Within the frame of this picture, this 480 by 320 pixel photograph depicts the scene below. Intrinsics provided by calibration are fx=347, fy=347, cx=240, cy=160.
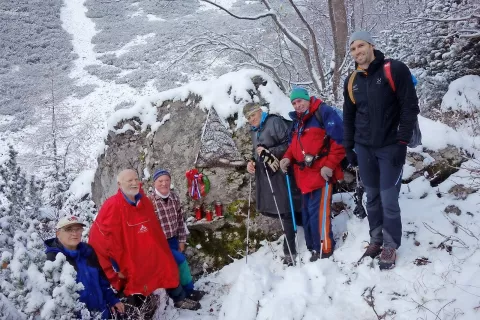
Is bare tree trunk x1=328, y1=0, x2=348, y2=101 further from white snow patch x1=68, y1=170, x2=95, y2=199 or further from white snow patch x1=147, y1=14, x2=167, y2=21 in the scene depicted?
white snow patch x1=147, y1=14, x2=167, y2=21

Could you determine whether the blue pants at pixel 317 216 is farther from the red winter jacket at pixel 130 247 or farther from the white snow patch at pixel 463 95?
the white snow patch at pixel 463 95

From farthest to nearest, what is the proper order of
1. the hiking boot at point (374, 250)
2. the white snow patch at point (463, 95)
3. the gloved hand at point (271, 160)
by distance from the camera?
1. the white snow patch at point (463, 95)
2. the gloved hand at point (271, 160)
3. the hiking boot at point (374, 250)

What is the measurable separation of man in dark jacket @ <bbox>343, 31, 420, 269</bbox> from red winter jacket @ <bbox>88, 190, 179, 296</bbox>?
2228mm

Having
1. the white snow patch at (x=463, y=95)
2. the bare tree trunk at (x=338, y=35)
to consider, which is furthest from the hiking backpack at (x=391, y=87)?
the bare tree trunk at (x=338, y=35)

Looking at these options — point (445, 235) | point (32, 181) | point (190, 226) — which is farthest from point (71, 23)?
point (445, 235)

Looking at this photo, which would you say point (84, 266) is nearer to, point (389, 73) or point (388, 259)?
point (388, 259)

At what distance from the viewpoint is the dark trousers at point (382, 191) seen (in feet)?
10.2

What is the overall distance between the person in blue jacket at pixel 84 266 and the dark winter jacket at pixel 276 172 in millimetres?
1954

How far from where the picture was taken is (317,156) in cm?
379

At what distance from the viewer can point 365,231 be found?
13.1 ft

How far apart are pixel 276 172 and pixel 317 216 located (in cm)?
70

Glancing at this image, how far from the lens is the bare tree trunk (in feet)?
30.5

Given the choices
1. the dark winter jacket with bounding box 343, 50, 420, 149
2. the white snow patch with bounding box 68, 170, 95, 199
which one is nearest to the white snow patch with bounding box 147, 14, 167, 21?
the white snow patch with bounding box 68, 170, 95, 199

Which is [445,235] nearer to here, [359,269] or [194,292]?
[359,269]
